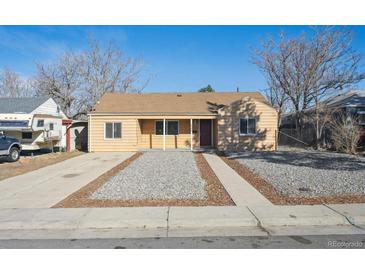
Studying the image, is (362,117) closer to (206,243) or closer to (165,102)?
(165,102)

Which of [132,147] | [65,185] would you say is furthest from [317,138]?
[65,185]

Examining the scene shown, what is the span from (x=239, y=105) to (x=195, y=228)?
14.4 m

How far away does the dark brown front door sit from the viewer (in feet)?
67.3

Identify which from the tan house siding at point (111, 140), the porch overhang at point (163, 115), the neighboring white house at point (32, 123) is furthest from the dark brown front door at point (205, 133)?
the neighboring white house at point (32, 123)

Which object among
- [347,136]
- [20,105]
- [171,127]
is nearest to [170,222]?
[347,136]

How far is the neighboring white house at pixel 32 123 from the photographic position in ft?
52.9

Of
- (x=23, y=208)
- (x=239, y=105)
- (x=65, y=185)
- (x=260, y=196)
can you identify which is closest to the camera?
(x=23, y=208)

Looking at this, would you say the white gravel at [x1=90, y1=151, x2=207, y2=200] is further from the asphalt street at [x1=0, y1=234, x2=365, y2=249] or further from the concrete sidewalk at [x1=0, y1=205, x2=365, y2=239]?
the asphalt street at [x1=0, y1=234, x2=365, y2=249]

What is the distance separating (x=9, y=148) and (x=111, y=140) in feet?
19.9

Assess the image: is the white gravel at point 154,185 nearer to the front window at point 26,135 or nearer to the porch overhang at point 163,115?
the porch overhang at point 163,115

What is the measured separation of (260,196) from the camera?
276 inches

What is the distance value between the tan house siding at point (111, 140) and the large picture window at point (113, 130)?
0.70 feet

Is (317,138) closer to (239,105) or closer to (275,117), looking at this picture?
(275,117)

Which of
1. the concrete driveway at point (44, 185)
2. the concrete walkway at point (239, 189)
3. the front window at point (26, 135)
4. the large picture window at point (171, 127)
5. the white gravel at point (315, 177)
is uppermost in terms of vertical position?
the large picture window at point (171, 127)
